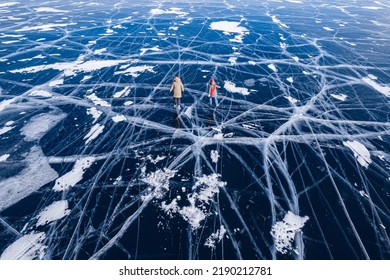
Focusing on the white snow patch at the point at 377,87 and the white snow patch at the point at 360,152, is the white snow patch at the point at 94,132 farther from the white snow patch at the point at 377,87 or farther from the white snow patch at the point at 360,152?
the white snow patch at the point at 377,87

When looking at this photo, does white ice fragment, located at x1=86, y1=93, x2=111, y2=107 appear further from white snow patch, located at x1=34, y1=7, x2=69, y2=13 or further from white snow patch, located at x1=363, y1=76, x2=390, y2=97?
white snow patch, located at x1=34, y1=7, x2=69, y2=13

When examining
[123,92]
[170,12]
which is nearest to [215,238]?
[123,92]

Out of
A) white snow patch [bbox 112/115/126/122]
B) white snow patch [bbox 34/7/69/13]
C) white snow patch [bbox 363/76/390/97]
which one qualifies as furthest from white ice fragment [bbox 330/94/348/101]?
white snow patch [bbox 34/7/69/13]

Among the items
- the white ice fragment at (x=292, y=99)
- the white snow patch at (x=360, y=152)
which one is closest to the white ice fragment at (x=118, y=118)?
the white ice fragment at (x=292, y=99)

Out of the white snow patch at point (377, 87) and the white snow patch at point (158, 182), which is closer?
the white snow patch at point (158, 182)
